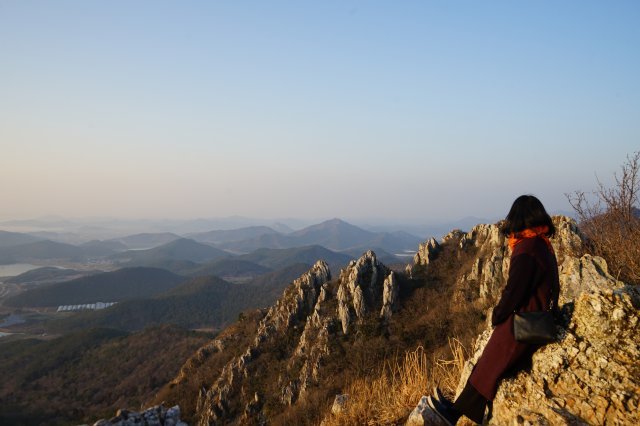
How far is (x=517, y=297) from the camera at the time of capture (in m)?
4.29

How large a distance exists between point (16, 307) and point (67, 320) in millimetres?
61386

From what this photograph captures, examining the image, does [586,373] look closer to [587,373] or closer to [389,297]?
[587,373]

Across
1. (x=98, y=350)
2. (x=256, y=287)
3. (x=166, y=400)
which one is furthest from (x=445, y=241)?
(x=256, y=287)

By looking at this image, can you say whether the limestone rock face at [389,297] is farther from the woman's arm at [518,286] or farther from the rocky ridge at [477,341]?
the woman's arm at [518,286]

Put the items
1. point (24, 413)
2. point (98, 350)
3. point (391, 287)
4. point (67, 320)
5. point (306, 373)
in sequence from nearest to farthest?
point (306, 373)
point (391, 287)
point (24, 413)
point (98, 350)
point (67, 320)

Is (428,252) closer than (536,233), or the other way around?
(536,233)

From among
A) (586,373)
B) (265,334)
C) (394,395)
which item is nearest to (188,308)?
(265,334)

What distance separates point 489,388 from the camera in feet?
14.3

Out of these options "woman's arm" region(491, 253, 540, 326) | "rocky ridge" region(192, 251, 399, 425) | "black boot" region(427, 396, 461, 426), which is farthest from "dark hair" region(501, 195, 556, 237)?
"rocky ridge" region(192, 251, 399, 425)

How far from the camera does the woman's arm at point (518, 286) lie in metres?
4.28

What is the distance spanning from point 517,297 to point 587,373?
93 cm

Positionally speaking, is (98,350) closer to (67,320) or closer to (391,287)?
(67,320)

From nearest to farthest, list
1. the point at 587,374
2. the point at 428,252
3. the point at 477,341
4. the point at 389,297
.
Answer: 1. the point at 587,374
2. the point at 477,341
3. the point at 389,297
4. the point at 428,252

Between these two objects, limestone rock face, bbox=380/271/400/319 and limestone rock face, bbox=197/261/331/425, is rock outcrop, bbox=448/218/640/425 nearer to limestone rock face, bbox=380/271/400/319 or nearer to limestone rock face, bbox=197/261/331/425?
limestone rock face, bbox=380/271/400/319
